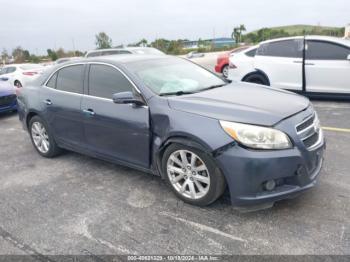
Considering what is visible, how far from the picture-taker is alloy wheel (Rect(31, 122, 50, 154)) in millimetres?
5109

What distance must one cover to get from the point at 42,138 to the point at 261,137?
3616 mm

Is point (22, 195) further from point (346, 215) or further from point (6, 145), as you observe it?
point (346, 215)

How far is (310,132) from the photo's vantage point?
320 cm

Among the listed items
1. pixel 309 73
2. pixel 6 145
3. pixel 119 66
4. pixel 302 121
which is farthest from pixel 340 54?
pixel 6 145

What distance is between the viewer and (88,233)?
10.0 ft

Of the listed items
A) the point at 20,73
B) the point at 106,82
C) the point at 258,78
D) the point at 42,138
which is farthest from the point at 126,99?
the point at 20,73

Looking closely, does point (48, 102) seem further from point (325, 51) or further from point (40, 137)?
point (325, 51)

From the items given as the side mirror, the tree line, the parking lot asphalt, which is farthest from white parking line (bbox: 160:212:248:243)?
the tree line

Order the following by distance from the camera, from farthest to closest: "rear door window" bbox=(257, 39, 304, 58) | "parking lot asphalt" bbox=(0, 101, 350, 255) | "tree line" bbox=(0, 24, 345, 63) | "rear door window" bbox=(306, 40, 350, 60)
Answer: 1. "tree line" bbox=(0, 24, 345, 63)
2. "rear door window" bbox=(257, 39, 304, 58)
3. "rear door window" bbox=(306, 40, 350, 60)
4. "parking lot asphalt" bbox=(0, 101, 350, 255)

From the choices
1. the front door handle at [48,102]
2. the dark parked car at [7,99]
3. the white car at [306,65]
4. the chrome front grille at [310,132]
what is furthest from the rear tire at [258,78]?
the dark parked car at [7,99]

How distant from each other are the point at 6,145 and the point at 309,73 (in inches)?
251

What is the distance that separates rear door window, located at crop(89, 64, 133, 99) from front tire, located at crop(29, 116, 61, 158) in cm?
125

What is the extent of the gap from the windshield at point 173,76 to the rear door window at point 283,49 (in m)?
3.85

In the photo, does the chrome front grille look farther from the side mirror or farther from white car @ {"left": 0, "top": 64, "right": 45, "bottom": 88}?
white car @ {"left": 0, "top": 64, "right": 45, "bottom": 88}
